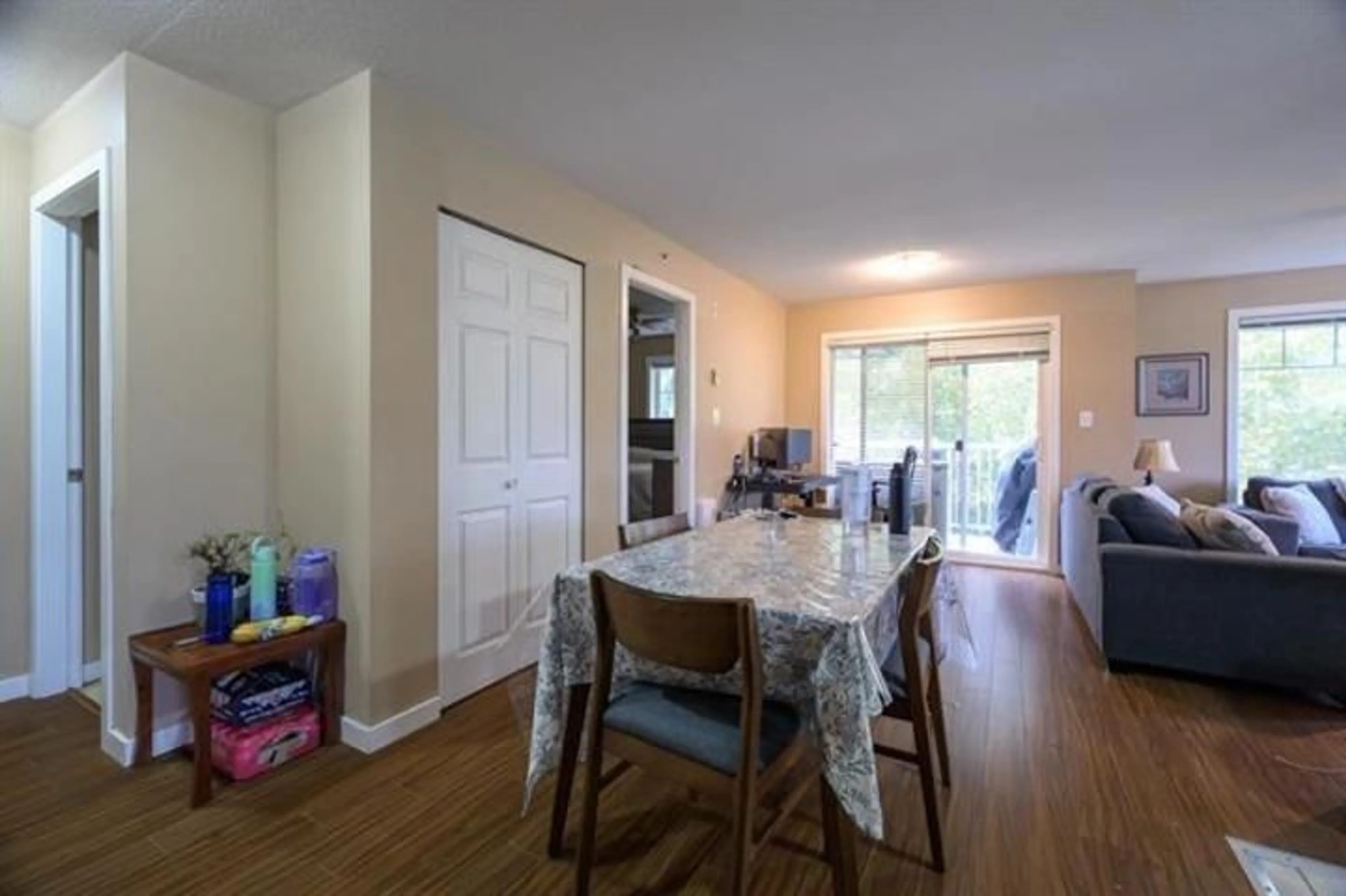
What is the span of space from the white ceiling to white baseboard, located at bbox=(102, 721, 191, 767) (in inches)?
93.1

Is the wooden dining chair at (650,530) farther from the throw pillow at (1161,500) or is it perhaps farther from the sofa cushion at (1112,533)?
the throw pillow at (1161,500)

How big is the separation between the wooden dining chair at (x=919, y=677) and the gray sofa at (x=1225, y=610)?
1714 millimetres

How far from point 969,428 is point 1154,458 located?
1.30 meters

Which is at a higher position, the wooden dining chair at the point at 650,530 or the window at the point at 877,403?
the window at the point at 877,403

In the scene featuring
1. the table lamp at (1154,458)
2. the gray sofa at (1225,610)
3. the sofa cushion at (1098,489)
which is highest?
the table lamp at (1154,458)

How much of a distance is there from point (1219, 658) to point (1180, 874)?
1.63 metres

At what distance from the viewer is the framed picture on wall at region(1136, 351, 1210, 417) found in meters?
5.18

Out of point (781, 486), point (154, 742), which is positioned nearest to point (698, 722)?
point (154, 742)

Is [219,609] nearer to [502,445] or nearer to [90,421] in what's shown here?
[502,445]

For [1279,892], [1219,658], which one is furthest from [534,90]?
[1219,658]

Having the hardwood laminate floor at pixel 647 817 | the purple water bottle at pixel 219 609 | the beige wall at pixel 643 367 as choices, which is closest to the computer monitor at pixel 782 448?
the beige wall at pixel 643 367

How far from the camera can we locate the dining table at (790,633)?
4.25 feet

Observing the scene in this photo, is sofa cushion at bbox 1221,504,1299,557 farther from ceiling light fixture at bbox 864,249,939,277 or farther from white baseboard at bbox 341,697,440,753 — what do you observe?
white baseboard at bbox 341,697,440,753

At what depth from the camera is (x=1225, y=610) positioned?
108 inches
